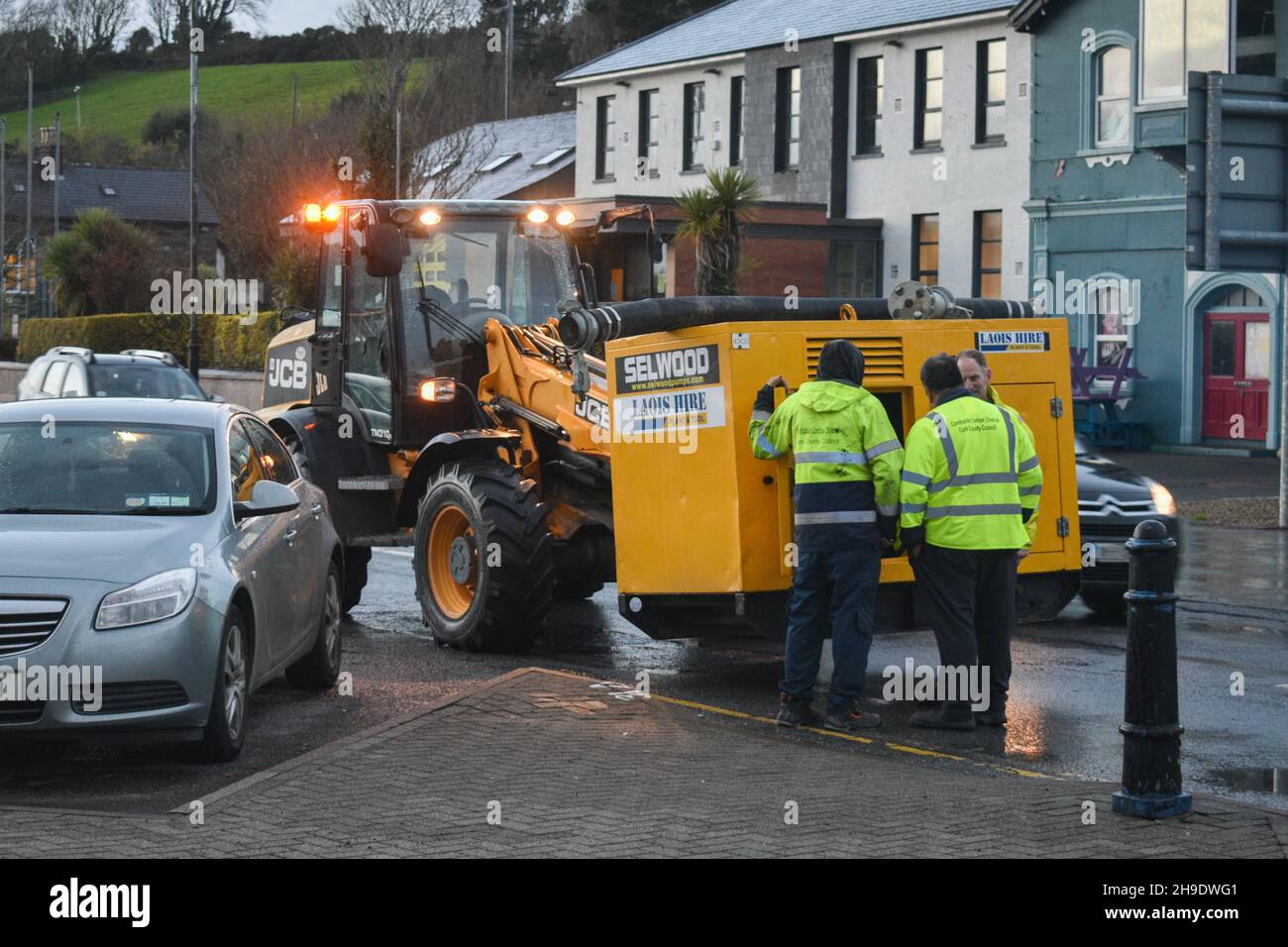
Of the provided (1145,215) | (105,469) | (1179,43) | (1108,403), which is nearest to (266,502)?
(105,469)

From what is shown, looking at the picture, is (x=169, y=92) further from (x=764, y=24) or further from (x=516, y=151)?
(x=764, y=24)

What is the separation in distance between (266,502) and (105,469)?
0.80m

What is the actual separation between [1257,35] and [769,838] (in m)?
24.3

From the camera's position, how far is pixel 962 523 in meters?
9.31

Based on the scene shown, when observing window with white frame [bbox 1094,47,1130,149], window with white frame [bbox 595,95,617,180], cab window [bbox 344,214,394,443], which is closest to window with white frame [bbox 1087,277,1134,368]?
window with white frame [bbox 1094,47,1130,149]

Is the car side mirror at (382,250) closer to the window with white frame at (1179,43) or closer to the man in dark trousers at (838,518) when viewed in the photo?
the man in dark trousers at (838,518)

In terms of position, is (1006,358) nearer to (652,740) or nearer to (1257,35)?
(652,740)

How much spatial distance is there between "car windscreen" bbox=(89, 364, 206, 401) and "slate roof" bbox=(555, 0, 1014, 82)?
55.7 ft

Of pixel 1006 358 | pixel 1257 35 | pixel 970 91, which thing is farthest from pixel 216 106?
pixel 1006 358

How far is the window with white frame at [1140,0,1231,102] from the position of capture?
2833 centimetres

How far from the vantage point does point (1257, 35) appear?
28234 millimetres

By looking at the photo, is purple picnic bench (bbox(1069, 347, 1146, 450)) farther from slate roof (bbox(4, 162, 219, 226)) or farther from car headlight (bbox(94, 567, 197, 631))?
slate roof (bbox(4, 162, 219, 226))

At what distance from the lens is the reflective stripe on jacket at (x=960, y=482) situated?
9.27m

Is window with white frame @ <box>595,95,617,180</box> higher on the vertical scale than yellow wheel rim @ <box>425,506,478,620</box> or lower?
higher
